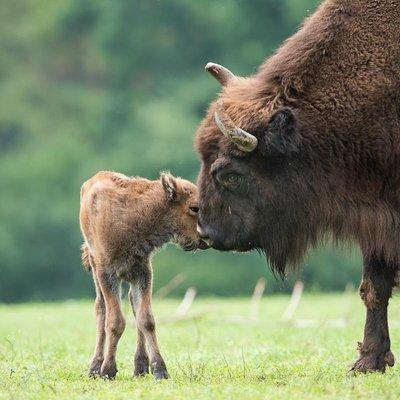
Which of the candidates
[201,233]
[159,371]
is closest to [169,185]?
[201,233]

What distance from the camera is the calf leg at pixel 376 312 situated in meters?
9.41

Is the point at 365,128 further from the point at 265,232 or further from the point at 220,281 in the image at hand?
the point at 220,281

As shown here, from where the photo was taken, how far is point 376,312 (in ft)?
31.0

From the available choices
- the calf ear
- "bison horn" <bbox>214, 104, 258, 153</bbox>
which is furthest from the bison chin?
the calf ear

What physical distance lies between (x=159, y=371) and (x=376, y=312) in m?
1.69

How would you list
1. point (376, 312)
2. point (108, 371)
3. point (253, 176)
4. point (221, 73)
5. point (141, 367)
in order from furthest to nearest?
point (221, 73)
point (141, 367)
point (376, 312)
point (108, 371)
point (253, 176)

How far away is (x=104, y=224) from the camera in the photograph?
9.61m

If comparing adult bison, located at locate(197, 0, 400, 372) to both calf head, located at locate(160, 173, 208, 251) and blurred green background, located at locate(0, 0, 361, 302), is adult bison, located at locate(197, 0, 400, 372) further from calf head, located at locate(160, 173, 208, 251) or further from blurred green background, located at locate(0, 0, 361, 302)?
blurred green background, located at locate(0, 0, 361, 302)

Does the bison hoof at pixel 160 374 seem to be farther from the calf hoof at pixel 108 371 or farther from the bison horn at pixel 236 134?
the bison horn at pixel 236 134

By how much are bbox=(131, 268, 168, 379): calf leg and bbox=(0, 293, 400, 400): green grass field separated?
0.46ft

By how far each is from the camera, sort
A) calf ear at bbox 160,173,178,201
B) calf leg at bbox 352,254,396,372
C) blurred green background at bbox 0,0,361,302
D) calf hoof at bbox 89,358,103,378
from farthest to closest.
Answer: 1. blurred green background at bbox 0,0,361,302
2. calf ear at bbox 160,173,178,201
3. calf hoof at bbox 89,358,103,378
4. calf leg at bbox 352,254,396,372

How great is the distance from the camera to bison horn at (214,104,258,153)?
8820mm

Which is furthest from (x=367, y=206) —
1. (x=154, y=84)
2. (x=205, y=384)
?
(x=154, y=84)

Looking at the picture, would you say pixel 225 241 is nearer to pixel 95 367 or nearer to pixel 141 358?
pixel 141 358
